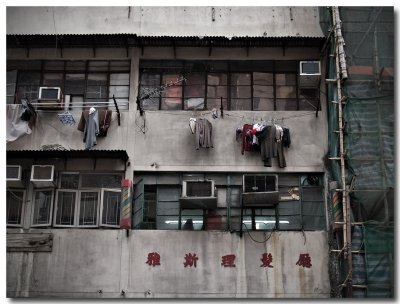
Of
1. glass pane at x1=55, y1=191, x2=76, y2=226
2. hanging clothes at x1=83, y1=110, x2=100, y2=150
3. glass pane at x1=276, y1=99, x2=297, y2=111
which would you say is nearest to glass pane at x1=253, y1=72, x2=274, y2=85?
glass pane at x1=276, y1=99, x2=297, y2=111

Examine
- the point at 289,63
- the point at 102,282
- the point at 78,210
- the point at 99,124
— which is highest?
the point at 289,63

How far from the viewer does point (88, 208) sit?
1286cm

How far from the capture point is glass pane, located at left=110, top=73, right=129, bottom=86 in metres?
13.9

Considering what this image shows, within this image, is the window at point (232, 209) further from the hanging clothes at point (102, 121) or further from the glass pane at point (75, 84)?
the glass pane at point (75, 84)

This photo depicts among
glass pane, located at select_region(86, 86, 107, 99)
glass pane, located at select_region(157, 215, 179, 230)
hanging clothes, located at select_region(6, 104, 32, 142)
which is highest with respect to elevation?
glass pane, located at select_region(86, 86, 107, 99)

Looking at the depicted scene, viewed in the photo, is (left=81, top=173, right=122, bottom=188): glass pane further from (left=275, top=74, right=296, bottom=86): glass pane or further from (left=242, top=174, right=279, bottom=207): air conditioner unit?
(left=275, top=74, right=296, bottom=86): glass pane

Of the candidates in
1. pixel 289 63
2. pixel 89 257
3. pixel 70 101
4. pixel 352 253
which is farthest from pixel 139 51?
pixel 352 253

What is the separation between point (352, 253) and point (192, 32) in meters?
6.00

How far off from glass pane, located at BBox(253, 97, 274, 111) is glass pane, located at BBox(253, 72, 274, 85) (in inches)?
15.5

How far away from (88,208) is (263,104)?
4.45 meters

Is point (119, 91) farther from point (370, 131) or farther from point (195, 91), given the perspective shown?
point (370, 131)

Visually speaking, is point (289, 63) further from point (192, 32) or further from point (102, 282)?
point (102, 282)

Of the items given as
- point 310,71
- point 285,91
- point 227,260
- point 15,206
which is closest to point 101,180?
Result: point 15,206

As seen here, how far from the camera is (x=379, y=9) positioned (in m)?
12.5
